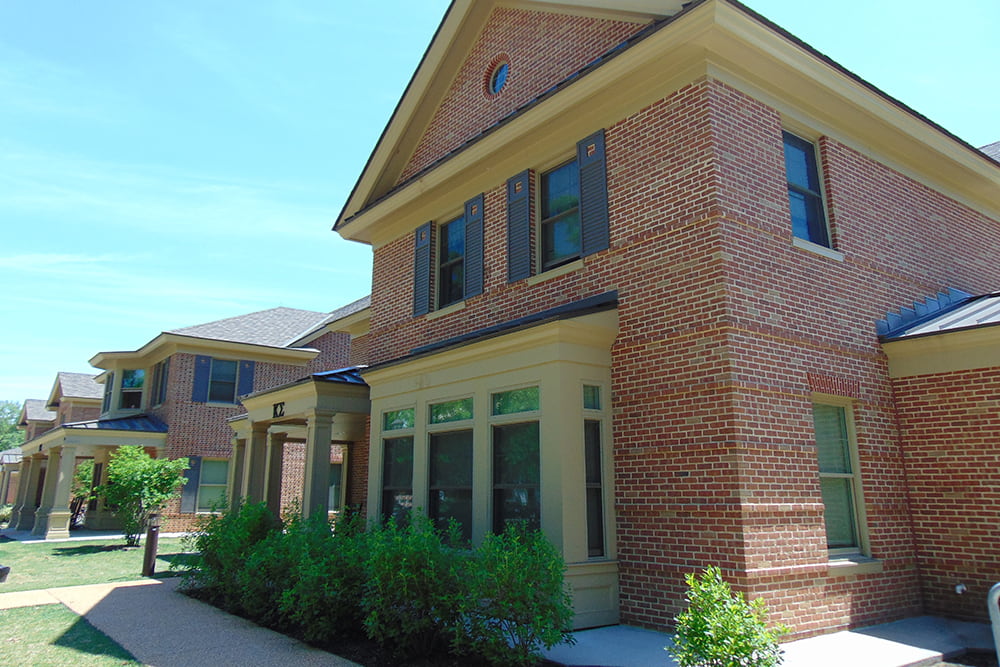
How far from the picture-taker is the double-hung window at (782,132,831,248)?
8930mm

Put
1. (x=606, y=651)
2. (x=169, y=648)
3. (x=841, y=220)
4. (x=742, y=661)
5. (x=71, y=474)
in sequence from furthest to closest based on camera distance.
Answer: (x=71, y=474)
(x=841, y=220)
(x=169, y=648)
(x=606, y=651)
(x=742, y=661)

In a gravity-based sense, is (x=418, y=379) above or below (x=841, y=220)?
below

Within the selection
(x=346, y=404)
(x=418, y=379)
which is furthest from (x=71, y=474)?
(x=418, y=379)

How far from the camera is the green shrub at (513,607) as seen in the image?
5910 mm

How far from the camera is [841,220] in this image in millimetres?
9250

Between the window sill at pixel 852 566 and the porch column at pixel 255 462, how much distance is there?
36.0 feet

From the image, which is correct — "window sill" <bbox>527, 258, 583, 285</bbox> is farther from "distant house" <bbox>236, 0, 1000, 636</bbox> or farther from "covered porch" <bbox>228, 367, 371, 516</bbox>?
"covered porch" <bbox>228, 367, 371, 516</bbox>

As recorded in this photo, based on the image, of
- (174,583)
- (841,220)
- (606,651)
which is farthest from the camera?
(174,583)

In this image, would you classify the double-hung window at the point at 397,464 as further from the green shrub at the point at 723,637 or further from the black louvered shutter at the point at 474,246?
the green shrub at the point at 723,637

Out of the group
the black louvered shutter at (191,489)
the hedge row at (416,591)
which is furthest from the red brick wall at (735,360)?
the black louvered shutter at (191,489)

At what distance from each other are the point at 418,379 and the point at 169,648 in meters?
4.56

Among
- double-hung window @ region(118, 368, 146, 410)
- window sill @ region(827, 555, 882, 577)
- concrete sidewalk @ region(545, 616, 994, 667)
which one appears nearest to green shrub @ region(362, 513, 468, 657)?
concrete sidewalk @ region(545, 616, 994, 667)

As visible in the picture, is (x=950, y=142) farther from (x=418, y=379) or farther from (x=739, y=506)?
(x=418, y=379)

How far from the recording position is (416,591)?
6504 mm
